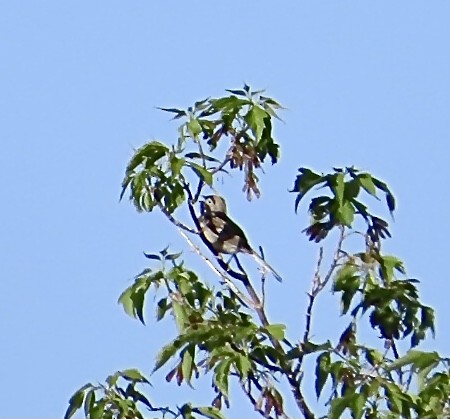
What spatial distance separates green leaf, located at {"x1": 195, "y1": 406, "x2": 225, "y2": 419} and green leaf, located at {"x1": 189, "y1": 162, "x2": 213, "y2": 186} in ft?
2.23

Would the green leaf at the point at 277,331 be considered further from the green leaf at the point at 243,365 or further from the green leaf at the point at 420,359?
the green leaf at the point at 420,359

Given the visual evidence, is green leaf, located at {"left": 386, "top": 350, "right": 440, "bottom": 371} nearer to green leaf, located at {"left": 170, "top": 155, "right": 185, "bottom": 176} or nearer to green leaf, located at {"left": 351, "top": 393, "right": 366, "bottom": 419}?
green leaf, located at {"left": 351, "top": 393, "right": 366, "bottom": 419}

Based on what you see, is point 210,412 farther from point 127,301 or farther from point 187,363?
point 127,301

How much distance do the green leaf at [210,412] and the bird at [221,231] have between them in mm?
683

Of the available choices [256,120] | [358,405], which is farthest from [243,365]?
[256,120]

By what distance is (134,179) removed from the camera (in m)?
3.80

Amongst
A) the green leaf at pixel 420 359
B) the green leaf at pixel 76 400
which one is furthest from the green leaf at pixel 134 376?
the green leaf at pixel 420 359

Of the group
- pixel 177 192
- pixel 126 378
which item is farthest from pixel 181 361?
pixel 177 192

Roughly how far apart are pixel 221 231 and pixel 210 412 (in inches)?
40.5

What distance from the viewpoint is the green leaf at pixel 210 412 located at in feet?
11.1

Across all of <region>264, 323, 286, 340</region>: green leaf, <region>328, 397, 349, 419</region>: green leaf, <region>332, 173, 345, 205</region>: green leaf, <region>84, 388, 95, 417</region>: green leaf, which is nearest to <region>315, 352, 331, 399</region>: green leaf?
<region>264, 323, 286, 340</region>: green leaf

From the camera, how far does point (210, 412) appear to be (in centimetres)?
341

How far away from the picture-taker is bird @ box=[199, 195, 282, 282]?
4005 mm

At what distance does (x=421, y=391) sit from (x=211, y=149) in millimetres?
1061
